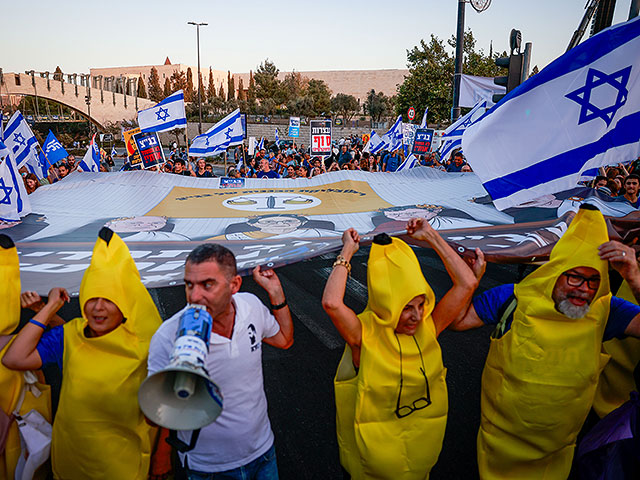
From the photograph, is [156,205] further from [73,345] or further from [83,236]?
[73,345]

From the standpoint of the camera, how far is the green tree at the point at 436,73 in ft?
109

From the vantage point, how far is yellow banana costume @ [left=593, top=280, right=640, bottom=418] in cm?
281

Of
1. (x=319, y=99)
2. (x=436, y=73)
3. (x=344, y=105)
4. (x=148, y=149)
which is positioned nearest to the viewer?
(x=148, y=149)

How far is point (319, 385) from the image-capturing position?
431 cm

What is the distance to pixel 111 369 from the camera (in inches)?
86.0

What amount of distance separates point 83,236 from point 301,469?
107 inches

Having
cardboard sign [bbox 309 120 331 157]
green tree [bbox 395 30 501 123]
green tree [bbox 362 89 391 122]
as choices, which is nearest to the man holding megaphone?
cardboard sign [bbox 309 120 331 157]

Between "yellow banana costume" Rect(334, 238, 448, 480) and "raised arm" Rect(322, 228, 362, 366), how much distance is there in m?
0.07

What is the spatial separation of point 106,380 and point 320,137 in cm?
970

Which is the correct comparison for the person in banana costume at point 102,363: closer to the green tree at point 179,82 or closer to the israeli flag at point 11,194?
the israeli flag at point 11,194

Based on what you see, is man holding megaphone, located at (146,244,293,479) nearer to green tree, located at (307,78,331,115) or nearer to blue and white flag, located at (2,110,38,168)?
blue and white flag, located at (2,110,38,168)

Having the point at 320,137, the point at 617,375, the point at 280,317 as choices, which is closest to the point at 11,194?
the point at 280,317

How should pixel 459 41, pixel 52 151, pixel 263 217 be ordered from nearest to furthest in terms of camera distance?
pixel 263 217, pixel 52 151, pixel 459 41

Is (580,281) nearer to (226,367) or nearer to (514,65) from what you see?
(226,367)
